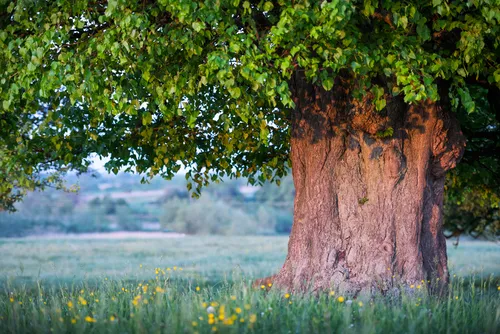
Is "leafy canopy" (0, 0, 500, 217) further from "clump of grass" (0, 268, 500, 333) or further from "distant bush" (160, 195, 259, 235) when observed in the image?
"distant bush" (160, 195, 259, 235)

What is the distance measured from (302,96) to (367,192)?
2240mm

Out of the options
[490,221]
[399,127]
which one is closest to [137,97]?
[399,127]

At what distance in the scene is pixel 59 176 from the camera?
21.7 m

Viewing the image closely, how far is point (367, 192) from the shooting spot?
12703 mm

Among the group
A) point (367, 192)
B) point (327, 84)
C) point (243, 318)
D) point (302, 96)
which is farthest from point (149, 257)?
point (243, 318)

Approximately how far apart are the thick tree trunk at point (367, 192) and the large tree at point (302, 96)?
3 cm

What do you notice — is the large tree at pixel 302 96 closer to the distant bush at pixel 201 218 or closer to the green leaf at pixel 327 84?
the green leaf at pixel 327 84

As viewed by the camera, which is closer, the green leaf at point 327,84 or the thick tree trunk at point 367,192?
the green leaf at point 327,84

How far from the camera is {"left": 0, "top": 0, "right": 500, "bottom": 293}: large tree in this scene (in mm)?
10148

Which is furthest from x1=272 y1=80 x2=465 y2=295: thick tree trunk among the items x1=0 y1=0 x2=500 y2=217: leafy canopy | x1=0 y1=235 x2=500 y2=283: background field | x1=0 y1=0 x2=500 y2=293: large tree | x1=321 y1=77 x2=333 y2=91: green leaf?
x1=0 y1=235 x2=500 y2=283: background field

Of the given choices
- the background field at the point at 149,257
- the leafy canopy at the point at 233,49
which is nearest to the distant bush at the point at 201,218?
the background field at the point at 149,257

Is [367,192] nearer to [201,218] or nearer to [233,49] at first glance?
[233,49]

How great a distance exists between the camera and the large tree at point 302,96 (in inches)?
400

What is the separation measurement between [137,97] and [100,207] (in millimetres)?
47428
